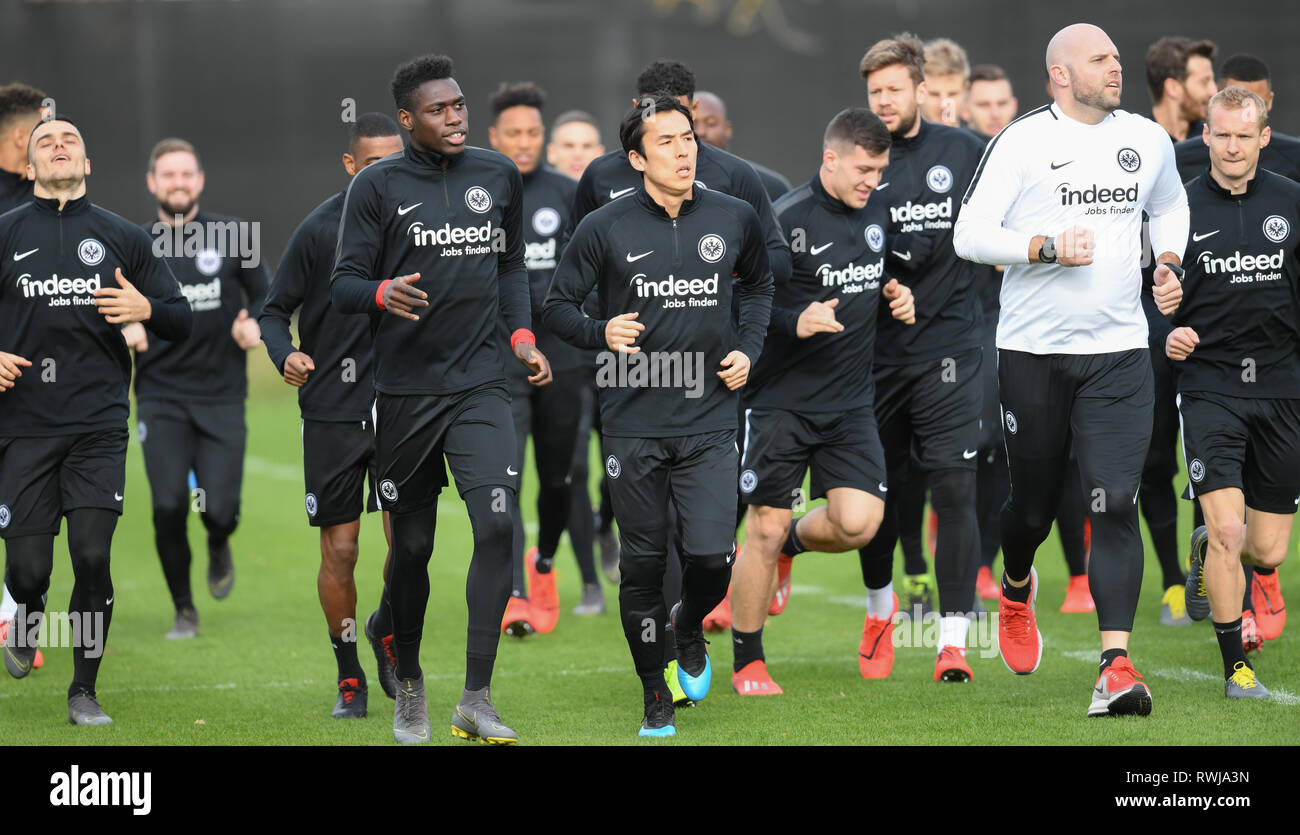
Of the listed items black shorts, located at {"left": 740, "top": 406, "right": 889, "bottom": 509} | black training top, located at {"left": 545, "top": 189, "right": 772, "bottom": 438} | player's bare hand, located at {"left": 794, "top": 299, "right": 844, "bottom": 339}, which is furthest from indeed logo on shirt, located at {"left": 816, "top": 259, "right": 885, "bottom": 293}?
black training top, located at {"left": 545, "top": 189, "right": 772, "bottom": 438}

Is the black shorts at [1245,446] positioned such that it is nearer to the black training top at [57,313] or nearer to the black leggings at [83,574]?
the black training top at [57,313]

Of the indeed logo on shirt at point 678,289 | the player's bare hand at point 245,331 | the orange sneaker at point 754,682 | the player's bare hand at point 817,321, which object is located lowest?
the orange sneaker at point 754,682

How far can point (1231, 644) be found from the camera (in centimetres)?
653

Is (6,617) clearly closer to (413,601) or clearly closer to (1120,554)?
(413,601)

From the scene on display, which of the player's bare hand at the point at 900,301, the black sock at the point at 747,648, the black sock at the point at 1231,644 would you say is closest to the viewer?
the black sock at the point at 1231,644

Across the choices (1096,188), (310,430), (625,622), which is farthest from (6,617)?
(1096,188)

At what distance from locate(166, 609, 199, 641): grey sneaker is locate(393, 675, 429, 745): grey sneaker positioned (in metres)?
3.05

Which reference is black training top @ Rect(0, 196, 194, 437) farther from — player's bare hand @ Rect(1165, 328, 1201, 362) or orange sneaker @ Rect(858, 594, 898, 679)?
player's bare hand @ Rect(1165, 328, 1201, 362)

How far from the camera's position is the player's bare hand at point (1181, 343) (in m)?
6.68

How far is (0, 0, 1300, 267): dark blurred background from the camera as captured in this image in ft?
65.1

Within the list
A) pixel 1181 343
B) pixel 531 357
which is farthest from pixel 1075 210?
pixel 531 357

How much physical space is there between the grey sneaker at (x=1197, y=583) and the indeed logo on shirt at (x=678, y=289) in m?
2.79

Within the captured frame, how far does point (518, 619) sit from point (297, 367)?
2505 mm

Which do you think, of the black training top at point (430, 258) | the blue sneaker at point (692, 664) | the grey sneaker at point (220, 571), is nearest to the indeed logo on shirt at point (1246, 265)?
the blue sneaker at point (692, 664)
